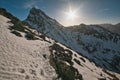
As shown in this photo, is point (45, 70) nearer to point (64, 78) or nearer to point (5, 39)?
point (64, 78)

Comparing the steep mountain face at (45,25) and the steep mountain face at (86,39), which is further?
the steep mountain face at (45,25)

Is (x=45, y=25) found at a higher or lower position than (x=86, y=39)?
higher

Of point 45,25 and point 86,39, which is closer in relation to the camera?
point 45,25

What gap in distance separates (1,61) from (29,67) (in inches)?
154

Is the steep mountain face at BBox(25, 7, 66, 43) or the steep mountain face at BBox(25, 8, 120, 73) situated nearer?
the steep mountain face at BBox(25, 8, 120, 73)

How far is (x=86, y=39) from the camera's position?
563 feet

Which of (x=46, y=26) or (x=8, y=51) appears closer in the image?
(x=8, y=51)

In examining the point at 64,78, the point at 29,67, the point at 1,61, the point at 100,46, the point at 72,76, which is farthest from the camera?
the point at 100,46

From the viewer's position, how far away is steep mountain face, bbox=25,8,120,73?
474 ft

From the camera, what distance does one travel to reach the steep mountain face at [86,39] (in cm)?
14438

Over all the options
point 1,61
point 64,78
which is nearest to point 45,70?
point 64,78

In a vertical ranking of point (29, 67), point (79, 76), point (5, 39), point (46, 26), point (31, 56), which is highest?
point (46, 26)

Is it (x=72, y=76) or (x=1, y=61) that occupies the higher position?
(x=1, y=61)

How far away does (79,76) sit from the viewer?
2547 centimetres
